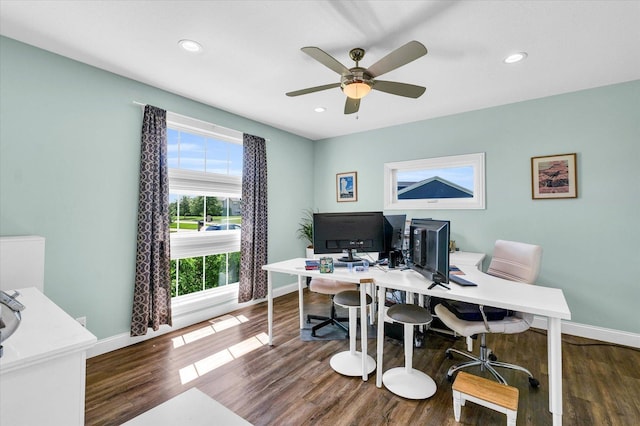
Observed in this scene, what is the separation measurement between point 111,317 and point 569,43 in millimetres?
4534

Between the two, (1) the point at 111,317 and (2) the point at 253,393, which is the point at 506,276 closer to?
(2) the point at 253,393

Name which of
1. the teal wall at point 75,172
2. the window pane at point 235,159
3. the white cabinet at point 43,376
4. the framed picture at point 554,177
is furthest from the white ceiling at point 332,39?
the white cabinet at point 43,376

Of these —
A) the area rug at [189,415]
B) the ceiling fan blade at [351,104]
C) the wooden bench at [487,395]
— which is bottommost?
the wooden bench at [487,395]

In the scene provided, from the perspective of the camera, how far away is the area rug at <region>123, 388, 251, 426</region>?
0.82m

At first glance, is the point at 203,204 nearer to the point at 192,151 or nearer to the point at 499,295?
the point at 192,151

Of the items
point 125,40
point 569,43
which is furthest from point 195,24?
point 569,43

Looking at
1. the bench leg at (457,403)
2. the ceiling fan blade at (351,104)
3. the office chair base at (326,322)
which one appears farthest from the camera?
the office chair base at (326,322)

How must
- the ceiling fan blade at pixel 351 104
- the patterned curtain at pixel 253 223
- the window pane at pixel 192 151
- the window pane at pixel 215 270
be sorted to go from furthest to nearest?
the patterned curtain at pixel 253 223 → the window pane at pixel 215 270 → the window pane at pixel 192 151 → the ceiling fan blade at pixel 351 104

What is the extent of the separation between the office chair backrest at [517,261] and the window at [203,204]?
120 inches

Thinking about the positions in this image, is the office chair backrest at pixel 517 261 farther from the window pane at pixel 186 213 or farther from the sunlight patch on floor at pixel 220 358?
the window pane at pixel 186 213

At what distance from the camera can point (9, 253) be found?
1897 mm

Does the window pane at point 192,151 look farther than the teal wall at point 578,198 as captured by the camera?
Yes

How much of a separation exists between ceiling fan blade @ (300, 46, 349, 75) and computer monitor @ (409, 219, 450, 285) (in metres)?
1.29

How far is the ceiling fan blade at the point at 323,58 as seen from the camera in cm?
176
